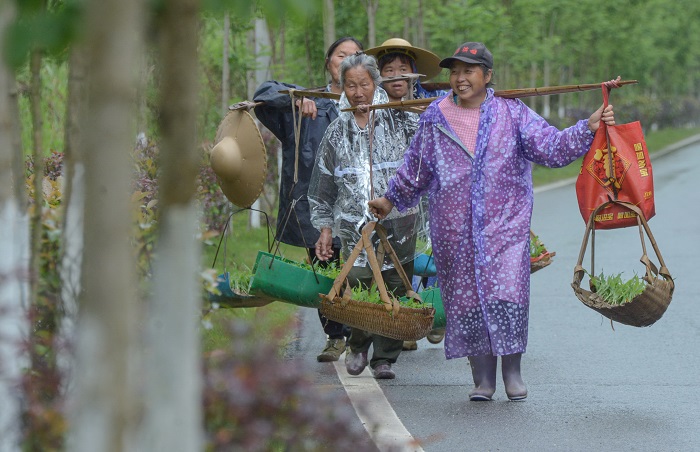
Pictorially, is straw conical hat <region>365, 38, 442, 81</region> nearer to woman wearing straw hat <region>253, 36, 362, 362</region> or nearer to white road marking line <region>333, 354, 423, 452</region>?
woman wearing straw hat <region>253, 36, 362, 362</region>

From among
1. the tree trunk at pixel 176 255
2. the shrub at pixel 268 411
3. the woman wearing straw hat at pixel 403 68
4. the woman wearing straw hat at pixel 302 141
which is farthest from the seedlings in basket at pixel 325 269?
the tree trunk at pixel 176 255

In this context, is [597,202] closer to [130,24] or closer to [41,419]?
[41,419]

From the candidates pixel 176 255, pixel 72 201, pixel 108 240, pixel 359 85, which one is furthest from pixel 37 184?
pixel 359 85

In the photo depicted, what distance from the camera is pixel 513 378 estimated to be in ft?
21.4

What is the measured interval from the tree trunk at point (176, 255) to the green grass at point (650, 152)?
44.8ft

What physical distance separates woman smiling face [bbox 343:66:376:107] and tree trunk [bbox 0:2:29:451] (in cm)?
344

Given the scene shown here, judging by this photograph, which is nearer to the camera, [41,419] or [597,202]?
[41,419]

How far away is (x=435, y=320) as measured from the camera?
277 inches

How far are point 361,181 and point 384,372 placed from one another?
1.00m

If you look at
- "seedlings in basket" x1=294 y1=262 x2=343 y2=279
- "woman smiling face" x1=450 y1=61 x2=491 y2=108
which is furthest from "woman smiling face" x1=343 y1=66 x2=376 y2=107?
"seedlings in basket" x1=294 y1=262 x2=343 y2=279

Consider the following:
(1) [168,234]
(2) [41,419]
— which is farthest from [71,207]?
(1) [168,234]

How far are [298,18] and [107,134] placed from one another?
0.40 m

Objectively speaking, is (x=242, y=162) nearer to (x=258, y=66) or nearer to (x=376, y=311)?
(x=376, y=311)

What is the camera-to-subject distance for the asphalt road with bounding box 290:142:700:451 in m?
5.73
